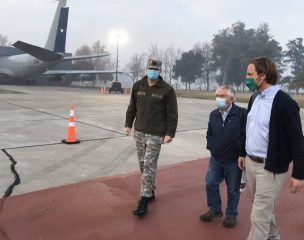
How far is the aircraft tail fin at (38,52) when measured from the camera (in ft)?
117

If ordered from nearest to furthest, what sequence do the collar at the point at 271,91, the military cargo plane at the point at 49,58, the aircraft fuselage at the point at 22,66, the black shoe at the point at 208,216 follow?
the collar at the point at 271,91
the black shoe at the point at 208,216
the military cargo plane at the point at 49,58
the aircraft fuselage at the point at 22,66

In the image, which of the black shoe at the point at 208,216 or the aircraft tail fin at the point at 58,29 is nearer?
the black shoe at the point at 208,216

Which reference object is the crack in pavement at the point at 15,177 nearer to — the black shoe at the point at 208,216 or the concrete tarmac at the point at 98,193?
the concrete tarmac at the point at 98,193

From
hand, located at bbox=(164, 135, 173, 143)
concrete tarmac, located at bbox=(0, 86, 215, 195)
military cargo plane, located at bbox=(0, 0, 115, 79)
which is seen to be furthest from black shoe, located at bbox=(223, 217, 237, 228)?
military cargo plane, located at bbox=(0, 0, 115, 79)

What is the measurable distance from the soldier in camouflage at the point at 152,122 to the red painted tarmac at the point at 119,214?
40cm

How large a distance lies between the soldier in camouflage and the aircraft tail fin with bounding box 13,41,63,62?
33.1 metres

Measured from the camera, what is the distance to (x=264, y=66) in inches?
126

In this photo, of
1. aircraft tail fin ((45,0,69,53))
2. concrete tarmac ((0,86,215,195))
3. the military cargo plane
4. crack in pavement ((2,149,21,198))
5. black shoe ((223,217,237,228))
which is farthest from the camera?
aircraft tail fin ((45,0,69,53))

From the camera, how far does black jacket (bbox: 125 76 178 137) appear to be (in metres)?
4.62

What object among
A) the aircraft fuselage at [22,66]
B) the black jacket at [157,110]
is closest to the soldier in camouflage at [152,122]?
the black jacket at [157,110]

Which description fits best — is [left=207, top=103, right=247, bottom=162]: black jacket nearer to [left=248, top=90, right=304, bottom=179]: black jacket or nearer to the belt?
the belt

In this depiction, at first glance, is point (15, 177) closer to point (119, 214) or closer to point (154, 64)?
point (119, 214)

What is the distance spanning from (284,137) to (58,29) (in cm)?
4304

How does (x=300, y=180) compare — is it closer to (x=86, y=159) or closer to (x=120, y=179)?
(x=120, y=179)
